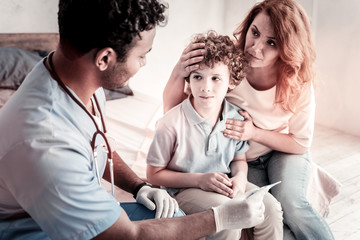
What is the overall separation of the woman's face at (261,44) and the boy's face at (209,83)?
0.18m

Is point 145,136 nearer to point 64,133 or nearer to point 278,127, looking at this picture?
point 278,127

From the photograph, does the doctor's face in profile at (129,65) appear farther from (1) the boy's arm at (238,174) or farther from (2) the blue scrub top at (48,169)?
(1) the boy's arm at (238,174)

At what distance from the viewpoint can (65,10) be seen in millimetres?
1054

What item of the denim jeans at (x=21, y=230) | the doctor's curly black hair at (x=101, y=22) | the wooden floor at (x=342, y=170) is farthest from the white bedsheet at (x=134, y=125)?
the wooden floor at (x=342, y=170)

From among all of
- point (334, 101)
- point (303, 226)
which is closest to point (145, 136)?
point (303, 226)

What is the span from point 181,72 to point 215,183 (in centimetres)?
44

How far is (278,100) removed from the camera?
1.72 m

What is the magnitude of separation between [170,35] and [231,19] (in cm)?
61

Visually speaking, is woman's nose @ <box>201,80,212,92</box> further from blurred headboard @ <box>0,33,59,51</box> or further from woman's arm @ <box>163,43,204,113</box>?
blurred headboard @ <box>0,33,59,51</box>

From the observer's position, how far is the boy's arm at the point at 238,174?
5.08 feet

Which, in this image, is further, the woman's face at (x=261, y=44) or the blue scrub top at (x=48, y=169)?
the woman's face at (x=261, y=44)

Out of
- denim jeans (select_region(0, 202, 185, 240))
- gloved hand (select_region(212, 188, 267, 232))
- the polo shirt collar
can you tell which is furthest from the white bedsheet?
denim jeans (select_region(0, 202, 185, 240))

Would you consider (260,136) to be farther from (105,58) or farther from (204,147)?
(105,58)

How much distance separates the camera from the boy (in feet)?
4.96
